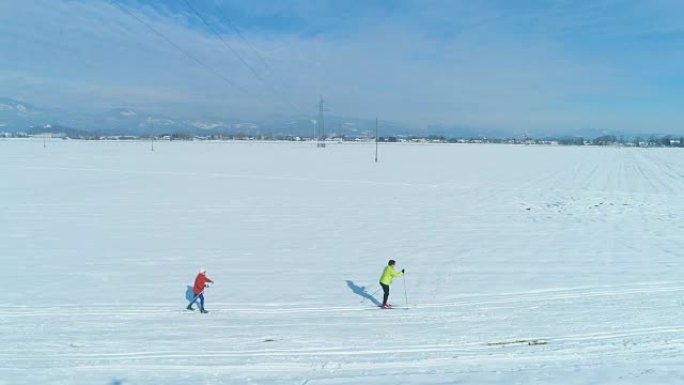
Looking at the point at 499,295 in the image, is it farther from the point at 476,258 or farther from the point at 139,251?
the point at 139,251

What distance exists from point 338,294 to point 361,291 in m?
0.65

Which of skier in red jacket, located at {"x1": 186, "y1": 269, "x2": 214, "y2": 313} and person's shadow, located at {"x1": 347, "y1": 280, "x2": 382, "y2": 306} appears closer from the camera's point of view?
skier in red jacket, located at {"x1": 186, "y1": 269, "x2": 214, "y2": 313}

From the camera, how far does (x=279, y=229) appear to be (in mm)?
18141

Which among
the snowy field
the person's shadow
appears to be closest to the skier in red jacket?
the snowy field

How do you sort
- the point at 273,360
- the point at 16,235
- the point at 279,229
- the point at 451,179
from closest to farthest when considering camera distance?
the point at 273,360 → the point at 16,235 → the point at 279,229 → the point at 451,179

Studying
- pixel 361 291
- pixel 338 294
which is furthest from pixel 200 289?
pixel 361 291

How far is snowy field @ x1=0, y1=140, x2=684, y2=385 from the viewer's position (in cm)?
736

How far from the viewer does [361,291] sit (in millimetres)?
11203

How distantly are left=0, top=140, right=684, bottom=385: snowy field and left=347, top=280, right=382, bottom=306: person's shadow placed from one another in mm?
192

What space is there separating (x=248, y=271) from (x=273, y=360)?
5342 mm

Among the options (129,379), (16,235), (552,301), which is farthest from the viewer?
(16,235)

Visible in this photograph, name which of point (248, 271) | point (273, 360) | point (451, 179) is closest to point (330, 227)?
point (248, 271)

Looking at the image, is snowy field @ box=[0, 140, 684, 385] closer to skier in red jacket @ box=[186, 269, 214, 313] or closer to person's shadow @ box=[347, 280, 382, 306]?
person's shadow @ box=[347, 280, 382, 306]

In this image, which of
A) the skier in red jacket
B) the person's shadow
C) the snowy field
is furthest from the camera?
the person's shadow
